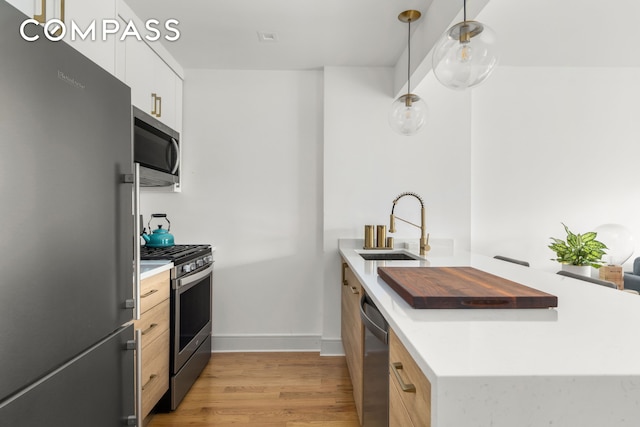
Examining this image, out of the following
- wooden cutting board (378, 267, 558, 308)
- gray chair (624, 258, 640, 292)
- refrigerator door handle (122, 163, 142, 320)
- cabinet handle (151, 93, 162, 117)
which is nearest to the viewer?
wooden cutting board (378, 267, 558, 308)

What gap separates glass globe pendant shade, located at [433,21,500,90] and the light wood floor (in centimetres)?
182

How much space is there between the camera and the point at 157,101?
2.57m

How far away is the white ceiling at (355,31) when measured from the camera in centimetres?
215

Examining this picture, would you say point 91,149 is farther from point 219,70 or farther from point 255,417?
point 219,70

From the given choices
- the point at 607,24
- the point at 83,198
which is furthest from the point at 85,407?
the point at 607,24

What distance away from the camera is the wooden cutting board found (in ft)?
3.57

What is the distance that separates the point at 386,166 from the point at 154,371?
2.16 m

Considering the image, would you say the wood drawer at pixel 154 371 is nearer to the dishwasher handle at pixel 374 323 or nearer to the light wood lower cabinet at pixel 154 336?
the light wood lower cabinet at pixel 154 336

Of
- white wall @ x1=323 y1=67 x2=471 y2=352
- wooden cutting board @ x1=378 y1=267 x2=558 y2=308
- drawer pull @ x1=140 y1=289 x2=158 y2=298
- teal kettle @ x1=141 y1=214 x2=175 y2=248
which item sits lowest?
drawer pull @ x1=140 y1=289 x2=158 y2=298

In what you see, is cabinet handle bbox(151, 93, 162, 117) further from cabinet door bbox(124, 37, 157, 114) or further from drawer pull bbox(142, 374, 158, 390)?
drawer pull bbox(142, 374, 158, 390)

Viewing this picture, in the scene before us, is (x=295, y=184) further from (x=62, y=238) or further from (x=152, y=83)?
(x=62, y=238)

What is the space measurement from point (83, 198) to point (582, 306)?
1.59 meters

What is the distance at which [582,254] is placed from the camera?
2.69 meters

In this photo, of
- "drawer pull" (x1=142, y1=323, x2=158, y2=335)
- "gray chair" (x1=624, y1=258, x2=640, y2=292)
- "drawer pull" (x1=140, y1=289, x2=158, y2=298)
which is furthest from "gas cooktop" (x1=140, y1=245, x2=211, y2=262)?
"gray chair" (x1=624, y1=258, x2=640, y2=292)
